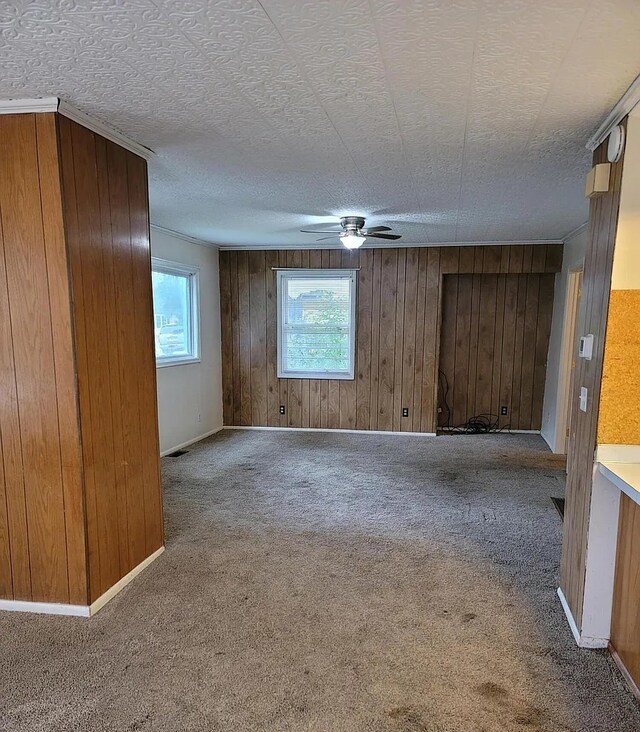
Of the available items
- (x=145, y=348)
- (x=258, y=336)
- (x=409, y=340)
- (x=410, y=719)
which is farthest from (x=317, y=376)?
(x=410, y=719)

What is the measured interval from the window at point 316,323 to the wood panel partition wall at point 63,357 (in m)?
3.51

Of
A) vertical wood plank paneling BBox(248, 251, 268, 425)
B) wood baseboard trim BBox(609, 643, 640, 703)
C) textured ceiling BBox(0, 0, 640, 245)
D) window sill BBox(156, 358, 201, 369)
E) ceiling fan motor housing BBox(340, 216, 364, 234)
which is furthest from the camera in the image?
vertical wood plank paneling BBox(248, 251, 268, 425)

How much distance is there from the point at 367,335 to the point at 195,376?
85.1 inches

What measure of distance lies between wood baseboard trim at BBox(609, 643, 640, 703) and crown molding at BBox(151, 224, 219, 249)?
180 inches

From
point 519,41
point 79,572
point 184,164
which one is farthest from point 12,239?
point 519,41

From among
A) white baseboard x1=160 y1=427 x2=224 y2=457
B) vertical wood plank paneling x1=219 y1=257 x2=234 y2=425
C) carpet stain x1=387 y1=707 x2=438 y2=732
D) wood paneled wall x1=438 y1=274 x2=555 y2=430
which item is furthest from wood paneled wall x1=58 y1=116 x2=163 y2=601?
wood paneled wall x1=438 y1=274 x2=555 y2=430

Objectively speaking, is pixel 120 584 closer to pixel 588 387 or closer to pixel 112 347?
pixel 112 347

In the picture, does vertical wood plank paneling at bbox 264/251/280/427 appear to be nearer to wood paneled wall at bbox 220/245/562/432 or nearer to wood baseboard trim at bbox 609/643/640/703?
wood paneled wall at bbox 220/245/562/432

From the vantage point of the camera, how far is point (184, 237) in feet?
16.8

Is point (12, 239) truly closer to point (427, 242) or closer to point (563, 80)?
point (563, 80)

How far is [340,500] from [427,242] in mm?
3258

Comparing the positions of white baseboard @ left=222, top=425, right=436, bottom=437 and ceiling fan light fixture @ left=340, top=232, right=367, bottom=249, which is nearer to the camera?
ceiling fan light fixture @ left=340, top=232, right=367, bottom=249

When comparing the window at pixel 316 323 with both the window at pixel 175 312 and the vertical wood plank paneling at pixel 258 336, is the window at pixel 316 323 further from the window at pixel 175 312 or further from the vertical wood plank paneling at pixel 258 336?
the window at pixel 175 312

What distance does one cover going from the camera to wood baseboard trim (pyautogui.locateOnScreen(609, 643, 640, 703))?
175 cm
